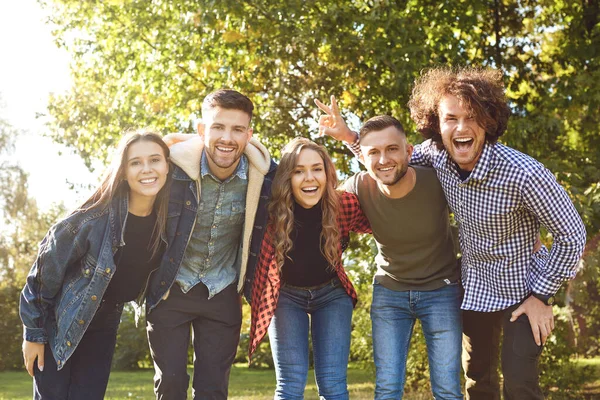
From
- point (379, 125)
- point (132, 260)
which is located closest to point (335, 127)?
point (379, 125)

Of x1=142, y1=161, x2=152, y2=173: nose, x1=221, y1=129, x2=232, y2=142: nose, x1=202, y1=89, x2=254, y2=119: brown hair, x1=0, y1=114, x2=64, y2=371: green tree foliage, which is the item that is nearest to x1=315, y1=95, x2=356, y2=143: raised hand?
x1=202, y1=89, x2=254, y2=119: brown hair

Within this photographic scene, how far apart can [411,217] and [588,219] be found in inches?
142

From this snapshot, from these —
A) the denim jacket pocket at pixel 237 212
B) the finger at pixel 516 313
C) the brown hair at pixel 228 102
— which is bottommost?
the finger at pixel 516 313

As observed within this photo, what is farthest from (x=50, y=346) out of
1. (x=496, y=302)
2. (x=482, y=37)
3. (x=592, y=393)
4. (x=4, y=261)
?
(x=4, y=261)

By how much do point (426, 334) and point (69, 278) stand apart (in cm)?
216

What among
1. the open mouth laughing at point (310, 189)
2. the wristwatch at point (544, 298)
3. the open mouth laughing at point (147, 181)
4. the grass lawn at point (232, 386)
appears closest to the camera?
the wristwatch at point (544, 298)

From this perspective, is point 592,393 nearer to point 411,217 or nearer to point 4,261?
point 411,217

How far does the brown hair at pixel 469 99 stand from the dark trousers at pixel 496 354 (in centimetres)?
106

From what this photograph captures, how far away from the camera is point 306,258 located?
4.43 meters

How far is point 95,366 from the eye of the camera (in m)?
4.24

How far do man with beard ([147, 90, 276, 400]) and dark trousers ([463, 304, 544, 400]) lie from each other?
1.42m

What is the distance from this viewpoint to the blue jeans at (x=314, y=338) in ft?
14.3

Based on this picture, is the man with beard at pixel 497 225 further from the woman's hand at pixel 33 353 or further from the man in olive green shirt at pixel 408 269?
the woman's hand at pixel 33 353

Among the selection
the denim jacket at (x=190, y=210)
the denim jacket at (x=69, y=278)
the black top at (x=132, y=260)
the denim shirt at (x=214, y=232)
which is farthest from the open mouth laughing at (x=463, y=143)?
the denim jacket at (x=69, y=278)
